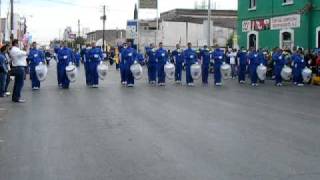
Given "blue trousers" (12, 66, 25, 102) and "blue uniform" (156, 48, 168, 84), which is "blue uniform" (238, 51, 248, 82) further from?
"blue trousers" (12, 66, 25, 102)

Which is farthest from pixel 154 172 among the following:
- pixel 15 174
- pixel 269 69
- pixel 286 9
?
pixel 286 9

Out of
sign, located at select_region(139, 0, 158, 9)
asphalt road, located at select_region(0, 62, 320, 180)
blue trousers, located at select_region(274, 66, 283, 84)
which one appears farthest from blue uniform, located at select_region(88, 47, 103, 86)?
sign, located at select_region(139, 0, 158, 9)

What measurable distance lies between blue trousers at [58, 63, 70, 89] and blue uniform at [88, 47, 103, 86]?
1.22m

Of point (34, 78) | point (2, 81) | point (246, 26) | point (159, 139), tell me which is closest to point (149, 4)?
point (246, 26)

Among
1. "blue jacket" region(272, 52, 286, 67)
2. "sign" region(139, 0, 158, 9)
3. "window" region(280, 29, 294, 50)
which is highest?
"sign" region(139, 0, 158, 9)

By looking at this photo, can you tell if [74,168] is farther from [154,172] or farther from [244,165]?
[244,165]

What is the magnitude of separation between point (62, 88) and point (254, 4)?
71.0 feet

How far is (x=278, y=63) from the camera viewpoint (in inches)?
1109

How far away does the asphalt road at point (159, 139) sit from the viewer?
8.12 meters

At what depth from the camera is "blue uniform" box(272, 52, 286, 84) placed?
27.6 metres

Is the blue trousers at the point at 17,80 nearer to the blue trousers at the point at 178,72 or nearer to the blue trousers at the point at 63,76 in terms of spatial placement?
the blue trousers at the point at 63,76

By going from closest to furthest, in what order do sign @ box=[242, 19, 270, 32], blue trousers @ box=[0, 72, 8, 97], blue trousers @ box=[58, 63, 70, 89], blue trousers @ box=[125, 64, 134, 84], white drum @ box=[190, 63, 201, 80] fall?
1. blue trousers @ box=[0, 72, 8, 97]
2. blue trousers @ box=[58, 63, 70, 89]
3. blue trousers @ box=[125, 64, 134, 84]
4. white drum @ box=[190, 63, 201, 80]
5. sign @ box=[242, 19, 270, 32]

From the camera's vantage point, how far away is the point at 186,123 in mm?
12891

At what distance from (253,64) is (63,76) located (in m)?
8.84
